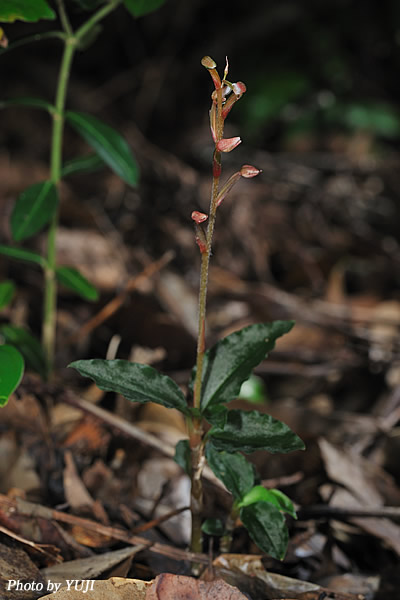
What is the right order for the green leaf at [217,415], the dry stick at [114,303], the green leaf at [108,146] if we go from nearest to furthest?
1. the green leaf at [217,415]
2. the green leaf at [108,146]
3. the dry stick at [114,303]

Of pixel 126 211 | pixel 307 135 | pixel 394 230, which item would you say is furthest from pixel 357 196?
pixel 126 211

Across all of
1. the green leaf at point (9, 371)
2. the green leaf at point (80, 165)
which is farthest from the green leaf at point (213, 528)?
the green leaf at point (80, 165)

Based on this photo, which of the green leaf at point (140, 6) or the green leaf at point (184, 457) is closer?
the green leaf at point (184, 457)

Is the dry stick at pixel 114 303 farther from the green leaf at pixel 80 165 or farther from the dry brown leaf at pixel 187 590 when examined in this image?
the dry brown leaf at pixel 187 590

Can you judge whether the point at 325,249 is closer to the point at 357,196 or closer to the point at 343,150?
the point at 357,196

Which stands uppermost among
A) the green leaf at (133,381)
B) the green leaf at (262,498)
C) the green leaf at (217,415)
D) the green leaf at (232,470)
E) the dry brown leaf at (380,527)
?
the green leaf at (133,381)

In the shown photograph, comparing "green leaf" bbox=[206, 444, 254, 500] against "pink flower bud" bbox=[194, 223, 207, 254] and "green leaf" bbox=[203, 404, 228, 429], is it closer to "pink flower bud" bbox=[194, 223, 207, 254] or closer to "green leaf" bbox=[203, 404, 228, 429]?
"green leaf" bbox=[203, 404, 228, 429]

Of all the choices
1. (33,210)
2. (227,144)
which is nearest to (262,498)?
(227,144)
